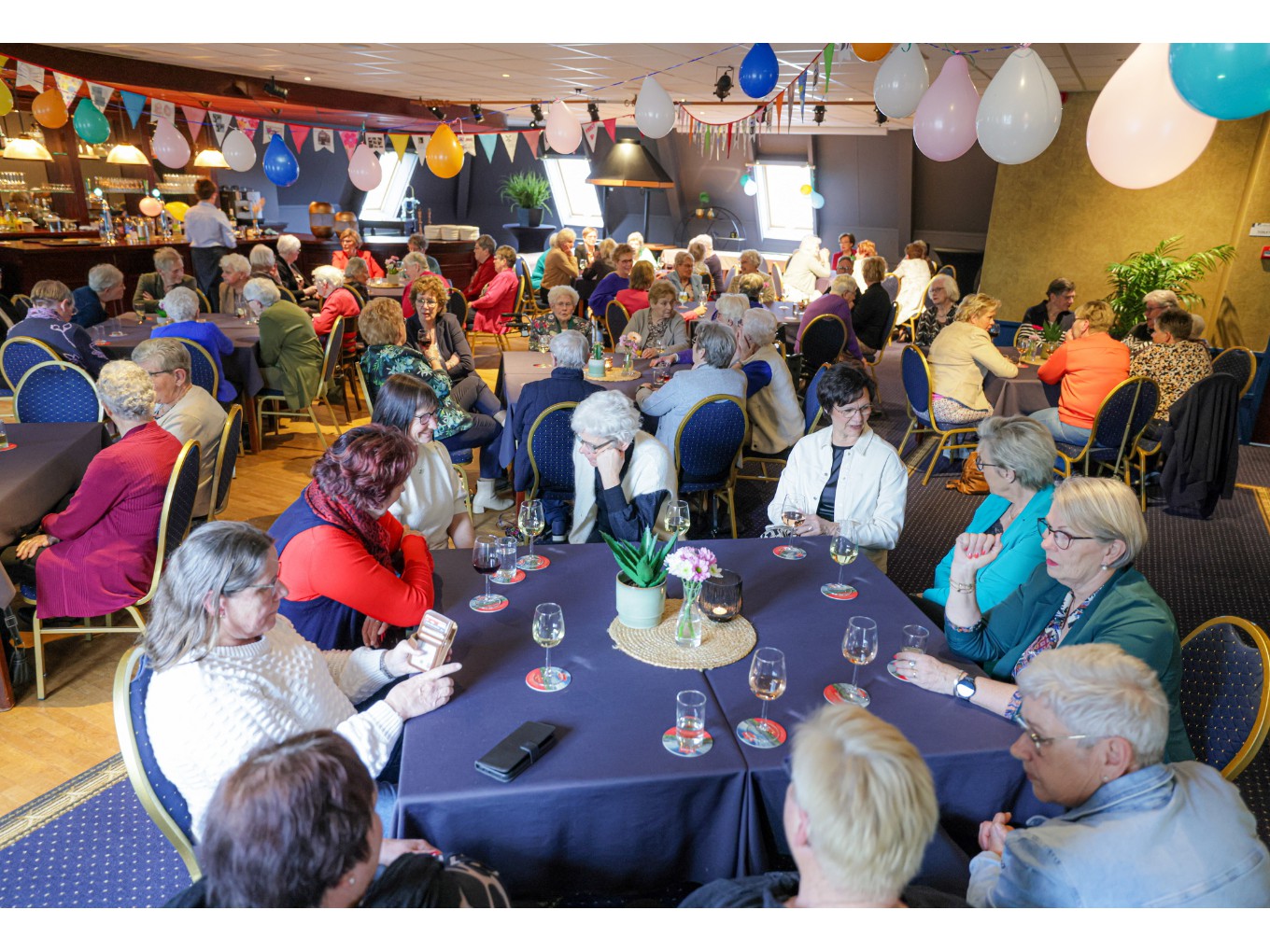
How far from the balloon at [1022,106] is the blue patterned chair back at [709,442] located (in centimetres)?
185

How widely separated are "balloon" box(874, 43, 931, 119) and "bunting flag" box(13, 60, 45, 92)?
7382 mm

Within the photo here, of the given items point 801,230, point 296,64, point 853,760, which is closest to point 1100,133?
point 853,760

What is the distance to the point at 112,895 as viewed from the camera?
89.3 inches

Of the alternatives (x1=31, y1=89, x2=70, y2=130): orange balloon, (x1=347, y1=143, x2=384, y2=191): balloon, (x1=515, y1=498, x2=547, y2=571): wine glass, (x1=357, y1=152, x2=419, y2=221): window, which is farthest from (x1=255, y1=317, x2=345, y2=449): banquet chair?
(x1=357, y1=152, x2=419, y2=221): window

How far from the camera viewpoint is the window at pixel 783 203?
15.9m

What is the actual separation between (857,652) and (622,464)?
1.37 m

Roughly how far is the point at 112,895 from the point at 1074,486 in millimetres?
2799

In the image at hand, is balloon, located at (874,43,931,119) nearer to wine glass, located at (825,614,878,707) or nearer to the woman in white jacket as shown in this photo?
the woman in white jacket

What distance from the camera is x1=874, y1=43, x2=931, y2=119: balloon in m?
4.71

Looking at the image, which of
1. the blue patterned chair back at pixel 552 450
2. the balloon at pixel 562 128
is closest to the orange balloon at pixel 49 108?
the balloon at pixel 562 128

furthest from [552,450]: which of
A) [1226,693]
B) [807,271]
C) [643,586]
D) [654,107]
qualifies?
[807,271]

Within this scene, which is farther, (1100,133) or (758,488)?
(758,488)

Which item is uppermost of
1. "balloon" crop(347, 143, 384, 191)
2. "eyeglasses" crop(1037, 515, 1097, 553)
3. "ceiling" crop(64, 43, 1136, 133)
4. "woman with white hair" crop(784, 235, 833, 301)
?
"ceiling" crop(64, 43, 1136, 133)

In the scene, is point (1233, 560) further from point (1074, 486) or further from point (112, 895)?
point (112, 895)
